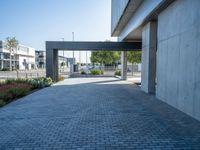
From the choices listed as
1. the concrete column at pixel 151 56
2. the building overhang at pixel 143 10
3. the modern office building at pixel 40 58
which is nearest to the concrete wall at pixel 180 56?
the building overhang at pixel 143 10

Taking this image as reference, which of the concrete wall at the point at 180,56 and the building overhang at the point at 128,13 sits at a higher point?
the building overhang at the point at 128,13

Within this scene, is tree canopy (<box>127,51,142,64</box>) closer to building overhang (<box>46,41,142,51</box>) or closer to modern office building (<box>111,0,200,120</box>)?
building overhang (<box>46,41,142,51</box>)

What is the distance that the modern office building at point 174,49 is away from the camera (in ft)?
23.0

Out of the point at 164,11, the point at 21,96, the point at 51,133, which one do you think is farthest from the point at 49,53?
the point at 51,133

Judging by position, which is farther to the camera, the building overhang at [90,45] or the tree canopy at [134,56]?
the tree canopy at [134,56]

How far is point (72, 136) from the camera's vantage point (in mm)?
5281

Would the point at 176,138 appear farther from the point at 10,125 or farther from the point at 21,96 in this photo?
the point at 21,96

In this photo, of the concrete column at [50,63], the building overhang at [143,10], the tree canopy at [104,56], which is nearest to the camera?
the building overhang at [143,10]

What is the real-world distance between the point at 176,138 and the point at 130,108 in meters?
3.55

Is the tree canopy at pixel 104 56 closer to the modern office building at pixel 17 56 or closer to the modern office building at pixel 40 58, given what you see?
the modern office building at pixel 17 56

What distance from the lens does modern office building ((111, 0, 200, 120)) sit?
7.02 m

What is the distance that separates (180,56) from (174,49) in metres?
0.74

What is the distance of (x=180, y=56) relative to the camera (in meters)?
8.23

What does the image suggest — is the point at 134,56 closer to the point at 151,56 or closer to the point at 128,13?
the point at 128,13
